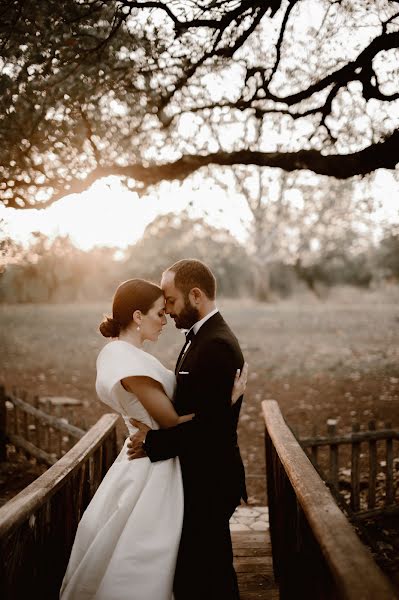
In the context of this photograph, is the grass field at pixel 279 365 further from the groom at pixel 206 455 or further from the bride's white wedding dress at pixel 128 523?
the groom at pixel 206 455

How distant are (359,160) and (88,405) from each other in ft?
23.9

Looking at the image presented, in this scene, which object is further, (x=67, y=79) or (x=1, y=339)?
(x=1, y=339)

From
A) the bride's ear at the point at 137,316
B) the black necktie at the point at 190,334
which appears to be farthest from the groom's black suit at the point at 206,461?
the bride's ear at the point at 137,316

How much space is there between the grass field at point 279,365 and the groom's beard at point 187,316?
11.4 ft

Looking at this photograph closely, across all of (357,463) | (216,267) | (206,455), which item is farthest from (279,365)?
(216,267)

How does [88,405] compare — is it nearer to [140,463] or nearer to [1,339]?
[140,463]

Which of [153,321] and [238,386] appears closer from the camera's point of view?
[238,386]

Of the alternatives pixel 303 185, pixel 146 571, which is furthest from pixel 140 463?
pixel 303 185

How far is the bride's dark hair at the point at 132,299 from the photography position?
3145 mm

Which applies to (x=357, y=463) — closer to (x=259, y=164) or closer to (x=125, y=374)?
(x=125, y=374)

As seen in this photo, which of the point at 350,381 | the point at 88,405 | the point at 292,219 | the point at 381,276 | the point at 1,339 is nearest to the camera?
the point at 88,405

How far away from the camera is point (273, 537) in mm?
4109

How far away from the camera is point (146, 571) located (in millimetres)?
2666

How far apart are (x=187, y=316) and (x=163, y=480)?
103 centimetres
